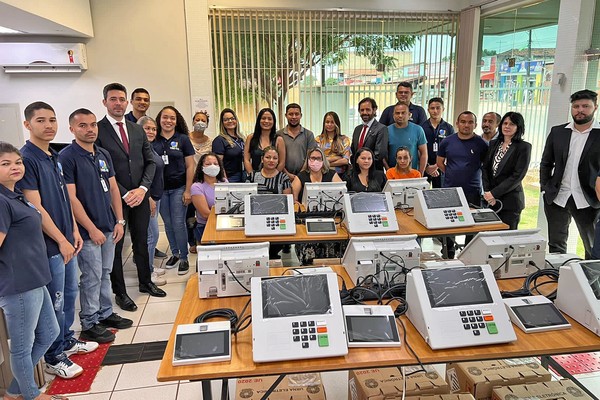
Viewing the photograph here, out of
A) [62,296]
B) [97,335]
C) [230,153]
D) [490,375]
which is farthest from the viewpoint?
[230,153]

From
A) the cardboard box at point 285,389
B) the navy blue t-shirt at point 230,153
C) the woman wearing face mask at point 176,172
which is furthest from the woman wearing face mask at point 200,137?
the cardboard box at point 285,389

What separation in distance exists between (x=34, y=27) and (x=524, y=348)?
548cm

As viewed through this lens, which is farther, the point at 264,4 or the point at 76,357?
the point at 264,4

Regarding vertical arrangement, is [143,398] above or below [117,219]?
below

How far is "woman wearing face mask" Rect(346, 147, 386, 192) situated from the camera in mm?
3918

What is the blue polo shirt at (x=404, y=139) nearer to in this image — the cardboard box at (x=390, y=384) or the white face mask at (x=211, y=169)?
the white face mask at (x=211, y=169)

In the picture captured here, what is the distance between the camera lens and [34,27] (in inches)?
185

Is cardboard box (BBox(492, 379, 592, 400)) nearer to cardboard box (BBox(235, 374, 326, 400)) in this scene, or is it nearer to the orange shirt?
cardboard box (BBox(235, 374, 326, 400))

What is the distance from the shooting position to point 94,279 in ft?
10.0

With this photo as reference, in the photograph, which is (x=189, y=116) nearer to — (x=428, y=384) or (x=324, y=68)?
(x=324, y=68)

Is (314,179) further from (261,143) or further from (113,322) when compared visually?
(113,322)

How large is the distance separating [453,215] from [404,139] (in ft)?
4.71

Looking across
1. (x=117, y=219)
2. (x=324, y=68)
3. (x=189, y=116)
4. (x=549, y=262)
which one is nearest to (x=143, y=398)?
(x=117, y=219)

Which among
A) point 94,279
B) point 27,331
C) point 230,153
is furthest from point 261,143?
point 27,331
